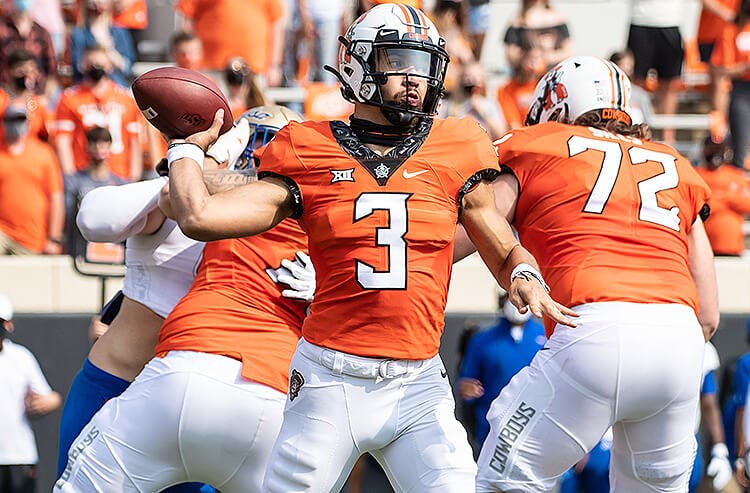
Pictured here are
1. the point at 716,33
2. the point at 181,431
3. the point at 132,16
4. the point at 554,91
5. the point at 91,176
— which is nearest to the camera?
the point at 181,431

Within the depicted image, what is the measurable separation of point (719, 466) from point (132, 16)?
20.3ft

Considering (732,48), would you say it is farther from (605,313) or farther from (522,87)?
(605,313)

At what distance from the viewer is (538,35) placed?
392 inches

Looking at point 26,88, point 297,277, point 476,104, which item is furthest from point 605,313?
point 26,88

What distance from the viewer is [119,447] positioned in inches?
161

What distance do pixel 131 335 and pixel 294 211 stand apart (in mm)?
1094

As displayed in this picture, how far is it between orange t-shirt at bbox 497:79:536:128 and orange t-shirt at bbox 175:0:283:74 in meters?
1.92

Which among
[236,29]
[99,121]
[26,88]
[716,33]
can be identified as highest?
[716,33]

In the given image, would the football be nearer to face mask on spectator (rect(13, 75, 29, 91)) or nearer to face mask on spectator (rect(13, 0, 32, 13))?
face mask on spectator (rect(13, 75, 29, 91))

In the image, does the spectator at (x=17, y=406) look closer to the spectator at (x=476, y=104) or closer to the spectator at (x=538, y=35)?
the spectator at (x=476, y=104)

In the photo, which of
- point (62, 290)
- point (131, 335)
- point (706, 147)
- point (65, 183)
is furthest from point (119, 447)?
point (706, 147)

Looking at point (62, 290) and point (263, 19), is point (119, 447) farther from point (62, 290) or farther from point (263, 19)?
point (263, 19)

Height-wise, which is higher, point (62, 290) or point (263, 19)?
point (263, 19)

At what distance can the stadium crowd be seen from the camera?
346 inches
